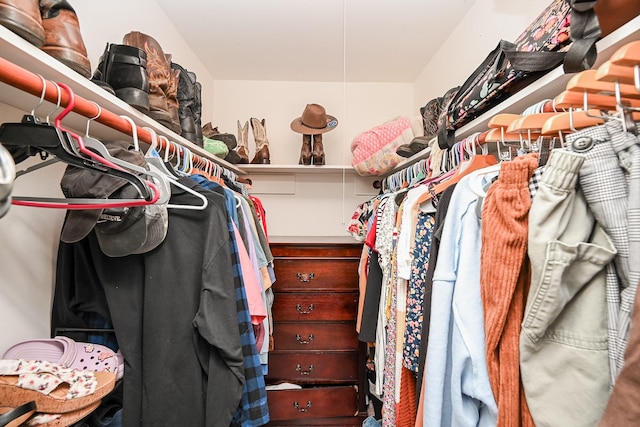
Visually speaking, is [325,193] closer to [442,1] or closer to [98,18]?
[442,1]

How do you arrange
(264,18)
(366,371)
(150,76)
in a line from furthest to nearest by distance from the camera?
(366,371), (264,18), (150,76)

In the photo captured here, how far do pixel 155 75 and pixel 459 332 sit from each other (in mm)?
1096

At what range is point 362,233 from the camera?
157 centimetres

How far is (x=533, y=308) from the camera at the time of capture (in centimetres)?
46

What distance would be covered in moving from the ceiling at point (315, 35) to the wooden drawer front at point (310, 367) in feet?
5.72

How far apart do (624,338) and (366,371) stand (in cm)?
146

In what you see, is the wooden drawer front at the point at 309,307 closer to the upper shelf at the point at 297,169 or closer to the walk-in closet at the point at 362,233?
the walk-in closet at the point at 362,233

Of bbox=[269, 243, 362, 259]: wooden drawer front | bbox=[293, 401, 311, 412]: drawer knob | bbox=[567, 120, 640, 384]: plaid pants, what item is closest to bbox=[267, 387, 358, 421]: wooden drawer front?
bbox=[293, 401, 311, 412]: drawer knob

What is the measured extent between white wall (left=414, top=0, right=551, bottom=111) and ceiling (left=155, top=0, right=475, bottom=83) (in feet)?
0.21

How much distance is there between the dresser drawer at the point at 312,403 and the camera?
162 cm

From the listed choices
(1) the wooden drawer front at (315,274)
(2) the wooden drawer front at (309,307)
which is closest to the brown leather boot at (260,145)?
(1) the wooden drawer front at (315,274)

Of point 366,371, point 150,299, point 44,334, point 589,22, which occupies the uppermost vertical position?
point 589,22

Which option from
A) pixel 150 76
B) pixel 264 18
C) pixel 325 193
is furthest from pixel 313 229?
pixel 150 76

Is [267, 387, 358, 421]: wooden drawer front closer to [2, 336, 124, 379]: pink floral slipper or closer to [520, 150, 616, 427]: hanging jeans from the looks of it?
[2, 336, 124, 379]: pink floral slipper
